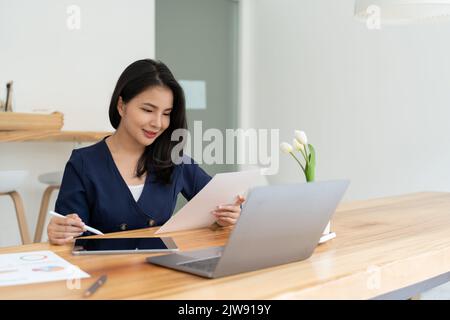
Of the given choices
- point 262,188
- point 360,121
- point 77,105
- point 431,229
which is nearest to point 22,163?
point 77,105

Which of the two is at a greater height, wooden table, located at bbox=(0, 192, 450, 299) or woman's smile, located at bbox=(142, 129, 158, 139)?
woman's smile, located at bbox=(142, 129, 158, 139)

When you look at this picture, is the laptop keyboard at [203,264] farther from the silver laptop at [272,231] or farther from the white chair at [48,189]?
the white chair at [48,189]

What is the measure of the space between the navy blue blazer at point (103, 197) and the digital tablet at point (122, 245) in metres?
0.33

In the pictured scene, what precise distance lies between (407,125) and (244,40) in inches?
72.2

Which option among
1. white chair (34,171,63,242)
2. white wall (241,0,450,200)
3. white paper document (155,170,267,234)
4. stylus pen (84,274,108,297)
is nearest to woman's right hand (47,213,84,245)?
white paper document (155,170,267,234)

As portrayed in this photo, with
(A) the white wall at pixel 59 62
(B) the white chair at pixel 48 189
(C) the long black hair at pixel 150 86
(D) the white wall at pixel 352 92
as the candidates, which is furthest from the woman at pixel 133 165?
(D) the white wall at pixel 352 92

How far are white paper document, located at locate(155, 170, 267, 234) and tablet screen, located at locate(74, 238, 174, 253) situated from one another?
0.43 ft

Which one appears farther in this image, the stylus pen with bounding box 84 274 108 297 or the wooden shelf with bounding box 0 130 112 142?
the wooden shelf with bounding box 0 130 112 142

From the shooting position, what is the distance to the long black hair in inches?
65.5

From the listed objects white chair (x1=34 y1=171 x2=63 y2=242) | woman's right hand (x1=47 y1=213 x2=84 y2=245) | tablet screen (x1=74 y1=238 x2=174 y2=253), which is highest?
woman's right hand (x1=47 y1=213 x2=84 y2=245)

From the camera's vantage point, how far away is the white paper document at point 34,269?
0.90 m

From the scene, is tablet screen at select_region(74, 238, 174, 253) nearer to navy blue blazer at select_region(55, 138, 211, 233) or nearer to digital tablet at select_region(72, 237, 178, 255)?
digital tablet at select_region(72, 237, 178, 255)

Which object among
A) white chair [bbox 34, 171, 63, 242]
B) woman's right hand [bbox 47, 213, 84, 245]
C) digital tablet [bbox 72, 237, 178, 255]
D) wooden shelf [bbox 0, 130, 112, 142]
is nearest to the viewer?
digital tablet [bbox 72, 237, 178, 255]

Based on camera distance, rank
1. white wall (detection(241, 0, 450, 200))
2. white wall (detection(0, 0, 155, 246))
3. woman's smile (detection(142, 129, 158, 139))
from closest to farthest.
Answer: woman's smile (detection(142, 129, 158, 139)) < white wall (detection(0, 0, 155, 246)) < white wall (detection(241, 0, 450, 200))
